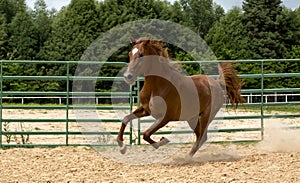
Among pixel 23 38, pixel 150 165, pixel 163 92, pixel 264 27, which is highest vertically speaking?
pixel 264 27

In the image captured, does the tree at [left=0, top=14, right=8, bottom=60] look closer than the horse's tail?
No

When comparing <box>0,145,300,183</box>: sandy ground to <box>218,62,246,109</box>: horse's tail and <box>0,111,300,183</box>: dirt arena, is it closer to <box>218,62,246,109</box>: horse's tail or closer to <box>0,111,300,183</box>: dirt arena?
<box>0,111,300,183</box>: dirt arena

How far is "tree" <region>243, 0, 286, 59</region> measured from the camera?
39688 millimetres

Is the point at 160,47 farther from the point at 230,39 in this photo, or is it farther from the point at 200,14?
the point at 200,14

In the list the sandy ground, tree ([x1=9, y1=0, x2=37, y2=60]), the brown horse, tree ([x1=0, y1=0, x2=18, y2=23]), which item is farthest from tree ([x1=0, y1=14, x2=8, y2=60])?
the brown horse

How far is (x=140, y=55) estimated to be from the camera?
6.85 m

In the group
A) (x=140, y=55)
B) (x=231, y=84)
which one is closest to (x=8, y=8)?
(x=231, y=84)

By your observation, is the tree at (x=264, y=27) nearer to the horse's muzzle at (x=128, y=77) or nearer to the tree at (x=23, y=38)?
the tree at (x=23, y=38)

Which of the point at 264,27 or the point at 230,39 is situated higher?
the point at 264,27

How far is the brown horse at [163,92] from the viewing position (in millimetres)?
6944

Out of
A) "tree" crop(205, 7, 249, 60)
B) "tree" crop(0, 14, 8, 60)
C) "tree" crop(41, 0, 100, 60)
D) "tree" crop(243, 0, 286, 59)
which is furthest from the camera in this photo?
"tree" crop(243, 0, 286, 59)

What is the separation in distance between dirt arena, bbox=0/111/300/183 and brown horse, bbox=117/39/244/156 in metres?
0.43

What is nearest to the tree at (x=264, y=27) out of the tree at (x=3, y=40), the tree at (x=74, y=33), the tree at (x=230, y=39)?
the tree at (x=230, y=39)

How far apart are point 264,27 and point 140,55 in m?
35.8
